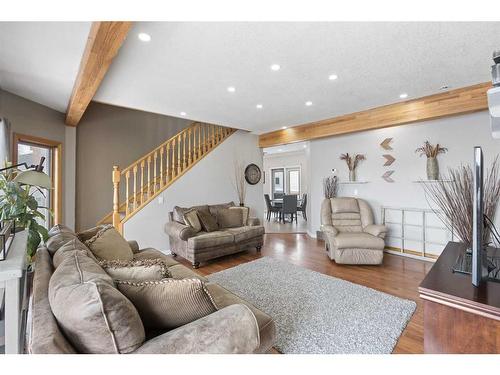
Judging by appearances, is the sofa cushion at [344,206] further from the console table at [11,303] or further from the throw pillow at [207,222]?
the console table at [11,303]

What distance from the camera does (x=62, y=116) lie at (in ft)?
13.5

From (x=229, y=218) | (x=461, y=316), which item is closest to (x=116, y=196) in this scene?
(x=229, y=218)

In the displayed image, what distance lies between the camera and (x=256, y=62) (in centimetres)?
242

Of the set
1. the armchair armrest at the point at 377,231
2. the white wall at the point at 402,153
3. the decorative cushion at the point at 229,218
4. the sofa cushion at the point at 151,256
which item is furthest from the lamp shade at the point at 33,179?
the white wall at the point at 402,153

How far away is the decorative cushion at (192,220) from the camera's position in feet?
13.0

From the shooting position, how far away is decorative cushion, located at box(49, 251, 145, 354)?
0.86 metres

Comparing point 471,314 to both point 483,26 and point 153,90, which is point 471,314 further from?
point 153,90

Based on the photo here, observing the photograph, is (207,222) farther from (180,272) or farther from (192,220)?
(180,272)

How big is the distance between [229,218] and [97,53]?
10.8 feet

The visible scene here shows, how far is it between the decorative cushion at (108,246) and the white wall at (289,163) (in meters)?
7.52

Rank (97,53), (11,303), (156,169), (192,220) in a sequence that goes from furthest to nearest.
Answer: (156,169), (192,220), (97,53), (11,303)

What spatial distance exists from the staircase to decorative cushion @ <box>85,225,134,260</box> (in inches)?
64.8

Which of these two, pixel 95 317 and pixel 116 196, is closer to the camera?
pixel 95 317
